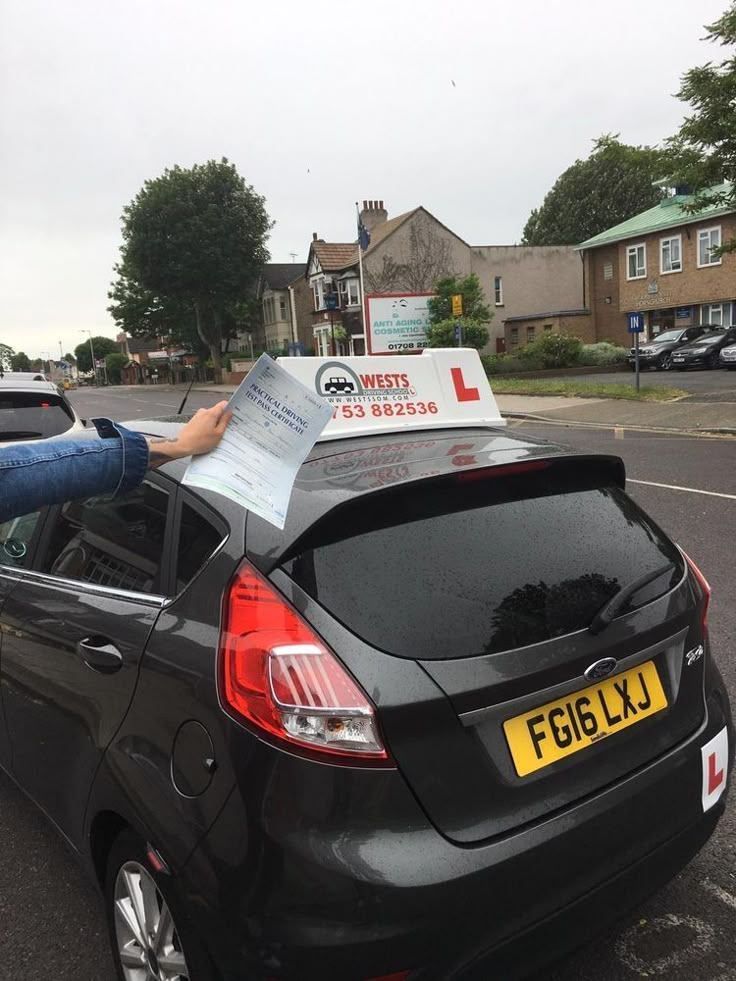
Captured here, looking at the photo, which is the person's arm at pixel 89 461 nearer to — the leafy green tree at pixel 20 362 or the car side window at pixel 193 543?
the car side window at pixel 193 543

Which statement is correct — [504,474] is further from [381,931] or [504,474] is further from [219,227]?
[219,227]

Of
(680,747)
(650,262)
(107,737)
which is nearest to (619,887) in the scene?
(680,747)

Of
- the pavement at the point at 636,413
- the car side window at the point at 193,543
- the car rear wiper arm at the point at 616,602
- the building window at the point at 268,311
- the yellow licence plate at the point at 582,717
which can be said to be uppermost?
the building window at the point at 268,311

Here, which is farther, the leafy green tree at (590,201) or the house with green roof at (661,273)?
the leafy green tree at (590,201)

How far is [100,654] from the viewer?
6.53ft

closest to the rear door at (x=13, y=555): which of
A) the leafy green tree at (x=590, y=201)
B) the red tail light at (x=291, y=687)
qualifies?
the red tail light at (x=291, y=687)

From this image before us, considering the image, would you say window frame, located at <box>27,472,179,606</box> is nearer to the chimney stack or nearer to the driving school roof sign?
the driving school roof sign

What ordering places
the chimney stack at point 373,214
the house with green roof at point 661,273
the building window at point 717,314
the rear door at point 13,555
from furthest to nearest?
the chimney stack at point 373,214 → the building window at point 717,314 → the house with green roof at point 661,273 → the rear door at point 13,555

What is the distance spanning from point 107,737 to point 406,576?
0.93 m

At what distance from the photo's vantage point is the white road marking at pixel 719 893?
221 centimetres

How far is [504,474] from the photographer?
2000 millimetres

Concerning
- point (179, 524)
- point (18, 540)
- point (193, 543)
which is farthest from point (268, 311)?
point (193, 543)

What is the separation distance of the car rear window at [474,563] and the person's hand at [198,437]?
327 mm

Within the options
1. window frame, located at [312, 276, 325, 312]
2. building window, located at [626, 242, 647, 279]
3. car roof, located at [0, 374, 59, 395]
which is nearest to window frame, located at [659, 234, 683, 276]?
building window, located at [626, 242, 647, 279]
